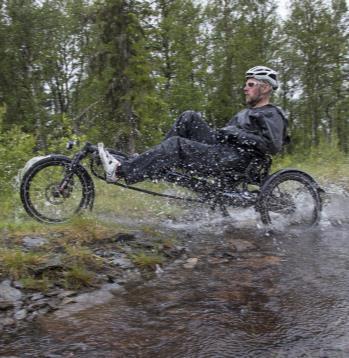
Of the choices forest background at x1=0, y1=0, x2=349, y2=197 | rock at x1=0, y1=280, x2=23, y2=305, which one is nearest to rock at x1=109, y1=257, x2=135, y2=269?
rock at x1=0, y1=280, x2=23, y2=305

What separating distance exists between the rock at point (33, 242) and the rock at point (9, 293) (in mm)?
599

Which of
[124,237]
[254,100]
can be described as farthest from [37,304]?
[254,100]

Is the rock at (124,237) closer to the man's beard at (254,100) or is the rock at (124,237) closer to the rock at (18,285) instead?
the rock at (18,285)

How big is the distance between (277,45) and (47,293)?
28.9 m

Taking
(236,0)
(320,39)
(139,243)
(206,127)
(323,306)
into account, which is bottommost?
(323,306)

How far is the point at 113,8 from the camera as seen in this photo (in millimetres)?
15969

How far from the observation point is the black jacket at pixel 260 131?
525 centimetres

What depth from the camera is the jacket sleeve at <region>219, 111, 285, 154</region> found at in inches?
207

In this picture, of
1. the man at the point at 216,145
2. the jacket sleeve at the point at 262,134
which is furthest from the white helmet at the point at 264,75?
the jacket sleeve at the point at 262,134

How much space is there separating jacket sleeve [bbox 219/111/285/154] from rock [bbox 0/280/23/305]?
2903 millimetres

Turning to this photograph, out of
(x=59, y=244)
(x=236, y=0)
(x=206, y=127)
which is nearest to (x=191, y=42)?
(x=236, y=0)

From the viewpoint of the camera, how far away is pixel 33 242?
410 centimetres

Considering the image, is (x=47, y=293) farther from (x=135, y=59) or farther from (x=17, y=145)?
(x=135, y=59)

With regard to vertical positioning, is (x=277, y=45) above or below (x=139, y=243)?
above
